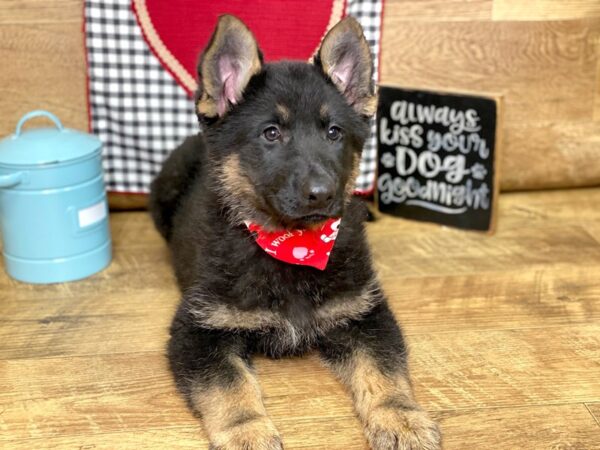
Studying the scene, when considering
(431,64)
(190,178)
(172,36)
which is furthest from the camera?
(431,64)

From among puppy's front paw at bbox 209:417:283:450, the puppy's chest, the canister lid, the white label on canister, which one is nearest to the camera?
puppy's front paw at bbox 209:417:283:450

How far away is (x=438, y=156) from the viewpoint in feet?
12.5

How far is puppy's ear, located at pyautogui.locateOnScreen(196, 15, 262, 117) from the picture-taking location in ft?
7.64

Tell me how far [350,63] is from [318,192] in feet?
1.88

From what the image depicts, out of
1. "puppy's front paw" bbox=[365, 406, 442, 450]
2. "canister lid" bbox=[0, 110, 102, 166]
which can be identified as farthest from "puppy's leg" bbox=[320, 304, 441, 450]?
"canister lid" bbox=[0, 110, 102, 166]

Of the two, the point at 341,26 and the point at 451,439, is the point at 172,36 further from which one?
the point at 451,439

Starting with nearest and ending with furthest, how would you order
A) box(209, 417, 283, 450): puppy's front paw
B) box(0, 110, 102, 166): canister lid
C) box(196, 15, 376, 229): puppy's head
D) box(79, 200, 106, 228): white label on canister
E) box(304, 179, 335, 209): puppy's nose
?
1. box(209, 417, 283, 450): puppy's front paw
2. box(304, 179, 335, 209): puppy's nose
3. box(196, 15, 376, 229): puppy's head
4. box(0, 110, 102, 166): canister lid
5. box(79, 200, 106, 228): white label on canister

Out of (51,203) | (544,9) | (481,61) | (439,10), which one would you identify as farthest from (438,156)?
(51,203)

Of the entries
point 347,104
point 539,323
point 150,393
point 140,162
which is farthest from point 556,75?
→ point 150,393

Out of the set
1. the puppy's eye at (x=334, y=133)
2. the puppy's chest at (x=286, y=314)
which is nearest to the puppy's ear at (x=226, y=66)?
the puppy's eye at (x=334, y=133)

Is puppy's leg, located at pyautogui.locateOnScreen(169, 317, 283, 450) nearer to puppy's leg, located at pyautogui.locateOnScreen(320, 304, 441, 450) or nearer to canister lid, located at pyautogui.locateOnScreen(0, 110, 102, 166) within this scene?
puppy's leg, located at pyautogui.locateOnScreen(320, 304, 441, 450)

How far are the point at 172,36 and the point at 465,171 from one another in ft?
5.42

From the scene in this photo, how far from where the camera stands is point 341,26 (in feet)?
7.91

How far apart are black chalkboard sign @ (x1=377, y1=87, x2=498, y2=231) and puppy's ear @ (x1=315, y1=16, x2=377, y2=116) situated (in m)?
1.24
